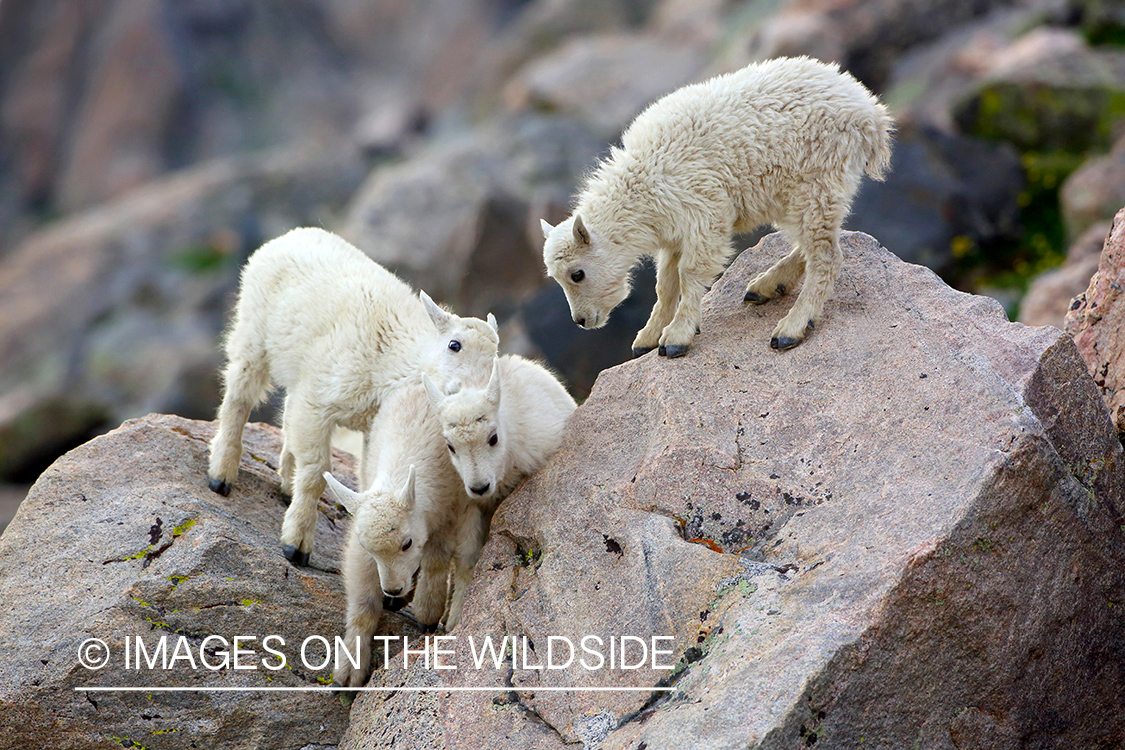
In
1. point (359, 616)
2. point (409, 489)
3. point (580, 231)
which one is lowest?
point (359, 616)

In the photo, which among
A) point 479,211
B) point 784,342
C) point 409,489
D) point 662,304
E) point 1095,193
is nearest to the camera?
point 409,489

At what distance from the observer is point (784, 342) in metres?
7.22

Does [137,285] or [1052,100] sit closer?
[1052,100]

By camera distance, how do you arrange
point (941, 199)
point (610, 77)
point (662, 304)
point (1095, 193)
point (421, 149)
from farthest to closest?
point (421, 149), point (610, 77), point (941, 199), point (1095, 193), point (662, 304)

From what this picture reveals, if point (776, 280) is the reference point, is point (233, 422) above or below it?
below

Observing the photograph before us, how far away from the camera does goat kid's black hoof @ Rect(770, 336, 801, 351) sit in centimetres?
721

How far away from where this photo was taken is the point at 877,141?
741cm

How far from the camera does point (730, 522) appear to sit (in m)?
6.37

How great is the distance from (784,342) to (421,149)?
27979 mm

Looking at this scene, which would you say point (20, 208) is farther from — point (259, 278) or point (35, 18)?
point (259, 278)

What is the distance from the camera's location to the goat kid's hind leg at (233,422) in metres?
8.52

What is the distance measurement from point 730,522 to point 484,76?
114 feet

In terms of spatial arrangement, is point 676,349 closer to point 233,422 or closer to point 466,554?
point 466,554

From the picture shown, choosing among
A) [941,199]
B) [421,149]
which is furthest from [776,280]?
[421,149]
